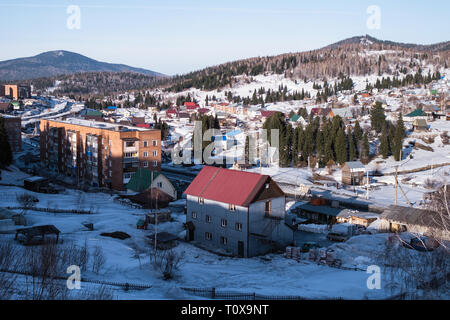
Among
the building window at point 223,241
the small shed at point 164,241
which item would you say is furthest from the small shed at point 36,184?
the building window at point 223,241

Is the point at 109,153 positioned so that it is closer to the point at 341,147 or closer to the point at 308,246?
the point at 308,246

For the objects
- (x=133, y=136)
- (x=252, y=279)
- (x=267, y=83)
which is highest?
(x=267, y=83)

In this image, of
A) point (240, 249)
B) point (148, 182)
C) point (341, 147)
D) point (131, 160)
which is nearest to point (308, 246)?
point (240, 249)

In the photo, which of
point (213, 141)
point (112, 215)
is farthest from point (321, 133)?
point (112, 215)

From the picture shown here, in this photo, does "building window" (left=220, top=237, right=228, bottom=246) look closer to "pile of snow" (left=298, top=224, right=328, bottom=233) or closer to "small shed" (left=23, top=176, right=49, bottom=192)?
"pile of snow" (left=298, top=224, right=328, bottom=233)

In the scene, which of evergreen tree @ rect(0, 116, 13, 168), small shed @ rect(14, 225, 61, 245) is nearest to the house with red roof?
small shed @ rect(14, 225, 61, 245)

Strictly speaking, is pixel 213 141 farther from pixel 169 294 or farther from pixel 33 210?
pixel 169 294
